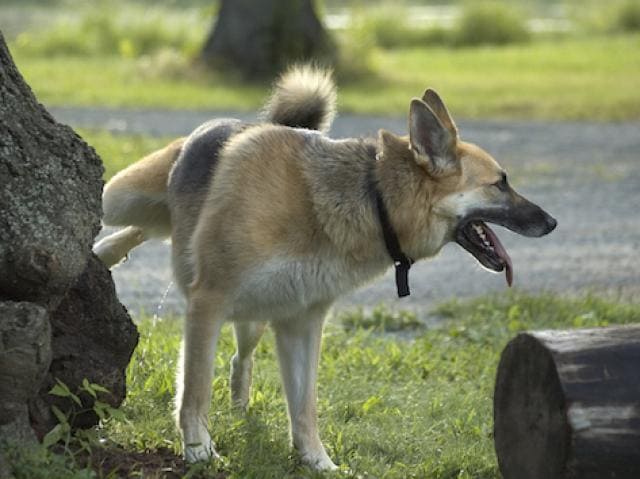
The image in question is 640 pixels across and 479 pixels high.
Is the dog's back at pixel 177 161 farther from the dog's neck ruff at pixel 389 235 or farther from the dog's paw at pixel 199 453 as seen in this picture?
the dog's paw at pixel 199 453

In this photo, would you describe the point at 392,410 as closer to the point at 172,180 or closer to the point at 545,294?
the point at 172,180

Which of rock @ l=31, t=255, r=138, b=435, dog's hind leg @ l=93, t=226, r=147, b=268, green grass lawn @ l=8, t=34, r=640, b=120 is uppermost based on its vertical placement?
rock @ l=31, t=255, r=138, b=435

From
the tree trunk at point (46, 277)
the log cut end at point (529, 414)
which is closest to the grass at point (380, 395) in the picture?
the tree trunk at point (46, 277)

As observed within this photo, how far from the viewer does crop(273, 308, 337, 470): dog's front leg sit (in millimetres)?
6004

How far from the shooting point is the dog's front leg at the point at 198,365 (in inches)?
223

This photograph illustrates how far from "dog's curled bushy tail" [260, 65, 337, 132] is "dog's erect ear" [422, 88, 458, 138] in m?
0.86

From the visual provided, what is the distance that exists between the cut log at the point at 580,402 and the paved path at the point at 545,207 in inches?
52.8

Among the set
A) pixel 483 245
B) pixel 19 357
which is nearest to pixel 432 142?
pixel 483 245

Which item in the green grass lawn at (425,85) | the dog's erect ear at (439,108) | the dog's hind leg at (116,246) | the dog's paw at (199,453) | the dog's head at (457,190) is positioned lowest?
the green grass lawn at (425,85)

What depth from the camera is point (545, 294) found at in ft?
30.1

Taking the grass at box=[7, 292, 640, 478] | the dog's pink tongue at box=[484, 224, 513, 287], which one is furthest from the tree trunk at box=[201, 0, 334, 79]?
the dog's pink tongue at box=[484, 224, 513, 287]

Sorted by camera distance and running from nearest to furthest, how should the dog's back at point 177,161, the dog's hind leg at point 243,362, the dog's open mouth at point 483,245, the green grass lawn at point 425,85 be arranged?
1. the dog's open mouth at point 483,245
2. the dog's back at point 177,161
3. the dog's hind leg at point 243,362
4. the green grass lawn at point 425,85

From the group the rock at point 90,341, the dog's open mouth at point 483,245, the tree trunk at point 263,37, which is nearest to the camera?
the rock at point 90,341

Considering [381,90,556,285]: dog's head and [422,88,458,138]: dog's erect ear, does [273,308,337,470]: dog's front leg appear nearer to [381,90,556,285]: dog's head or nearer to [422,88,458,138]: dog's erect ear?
[381,90,556,285]: dog's head
